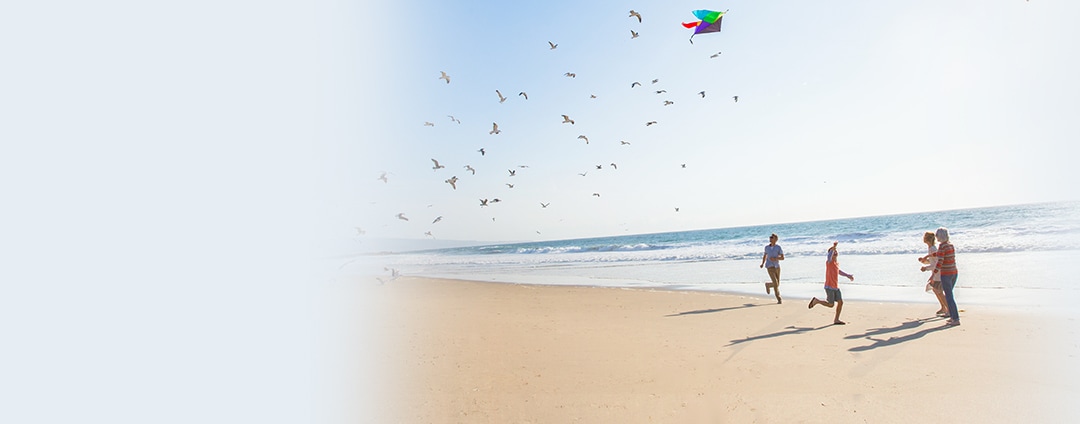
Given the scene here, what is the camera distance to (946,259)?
29.4ft

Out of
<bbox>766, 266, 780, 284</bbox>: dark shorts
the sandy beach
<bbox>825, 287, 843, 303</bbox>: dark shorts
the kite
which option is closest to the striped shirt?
the sandy beach

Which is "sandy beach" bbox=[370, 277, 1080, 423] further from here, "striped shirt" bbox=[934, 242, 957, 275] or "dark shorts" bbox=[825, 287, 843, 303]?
"striped shirt" bbox=[934, 242, 957, 275]

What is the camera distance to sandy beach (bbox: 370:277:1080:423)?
512cm

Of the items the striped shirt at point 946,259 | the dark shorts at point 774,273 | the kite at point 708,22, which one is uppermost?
the kite at point 708,22

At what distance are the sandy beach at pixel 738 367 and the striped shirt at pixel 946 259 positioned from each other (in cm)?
91

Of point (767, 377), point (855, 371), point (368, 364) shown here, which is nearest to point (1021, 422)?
point (855, 371)

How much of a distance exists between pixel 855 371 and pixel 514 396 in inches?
168

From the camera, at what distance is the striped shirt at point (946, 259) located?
891cm

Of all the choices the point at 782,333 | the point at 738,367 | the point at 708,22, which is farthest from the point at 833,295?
the point at 708,22

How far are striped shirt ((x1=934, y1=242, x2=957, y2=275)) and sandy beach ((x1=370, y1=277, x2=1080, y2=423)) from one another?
3.00 ft

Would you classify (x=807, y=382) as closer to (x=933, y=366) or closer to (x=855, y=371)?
(x=855, y=371)

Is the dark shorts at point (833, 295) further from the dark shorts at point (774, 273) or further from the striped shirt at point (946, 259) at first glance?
the dark shorts at point (774, 273)

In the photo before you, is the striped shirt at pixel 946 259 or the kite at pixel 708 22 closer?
the striped shirt at pixel 946 259

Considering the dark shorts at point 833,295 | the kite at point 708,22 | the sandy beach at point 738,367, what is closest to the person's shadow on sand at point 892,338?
the sandy beach at point 738,367
